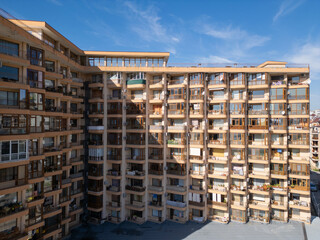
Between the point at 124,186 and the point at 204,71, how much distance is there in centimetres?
2393

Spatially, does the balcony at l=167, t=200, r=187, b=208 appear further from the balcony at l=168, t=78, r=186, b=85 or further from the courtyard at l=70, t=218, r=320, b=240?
the balcony at l=168, t=78, r=186, b=85

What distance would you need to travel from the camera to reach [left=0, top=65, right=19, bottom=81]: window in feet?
60.7

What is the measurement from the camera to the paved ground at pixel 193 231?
2804 centimetres

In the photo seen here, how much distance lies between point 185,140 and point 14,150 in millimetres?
23234

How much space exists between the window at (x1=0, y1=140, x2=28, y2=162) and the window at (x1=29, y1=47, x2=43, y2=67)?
8.78 metres

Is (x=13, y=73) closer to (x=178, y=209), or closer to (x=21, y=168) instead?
(x=21, y=168)

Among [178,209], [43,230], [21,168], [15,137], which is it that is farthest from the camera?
[178,209]

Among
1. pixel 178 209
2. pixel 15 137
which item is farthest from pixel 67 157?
pixel 178 209

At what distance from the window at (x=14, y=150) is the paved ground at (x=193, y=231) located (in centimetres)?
1610

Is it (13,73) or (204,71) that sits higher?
(204,71)

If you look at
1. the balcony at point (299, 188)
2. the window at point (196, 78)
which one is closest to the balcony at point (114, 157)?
the window at point (196, 78)

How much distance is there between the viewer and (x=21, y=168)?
19984 mm

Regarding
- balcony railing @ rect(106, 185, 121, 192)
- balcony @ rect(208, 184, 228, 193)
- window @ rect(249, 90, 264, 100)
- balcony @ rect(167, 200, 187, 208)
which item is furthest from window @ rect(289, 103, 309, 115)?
balcony railing @ rect(106, 185, 121, 192)

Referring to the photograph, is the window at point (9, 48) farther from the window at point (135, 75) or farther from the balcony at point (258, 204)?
the balcony at point (258, 204)
